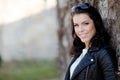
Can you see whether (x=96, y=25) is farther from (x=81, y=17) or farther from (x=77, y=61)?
(x=77, y=61)

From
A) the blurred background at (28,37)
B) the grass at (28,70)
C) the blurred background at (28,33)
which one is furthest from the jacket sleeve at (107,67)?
the blurred background at (28,33)

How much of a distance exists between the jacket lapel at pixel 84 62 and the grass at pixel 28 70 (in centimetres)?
939

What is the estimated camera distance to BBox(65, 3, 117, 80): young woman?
2.75 m

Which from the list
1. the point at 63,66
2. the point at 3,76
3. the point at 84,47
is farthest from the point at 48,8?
the point at 84,47

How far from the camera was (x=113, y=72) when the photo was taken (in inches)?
107

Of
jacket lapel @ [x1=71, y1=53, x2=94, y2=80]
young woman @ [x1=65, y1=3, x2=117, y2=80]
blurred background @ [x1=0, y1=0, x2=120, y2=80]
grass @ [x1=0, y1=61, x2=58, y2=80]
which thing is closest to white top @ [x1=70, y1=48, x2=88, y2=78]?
young woman @ [x1=65, y1=3, x2=117, y2=80]

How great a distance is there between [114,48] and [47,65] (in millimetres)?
11151

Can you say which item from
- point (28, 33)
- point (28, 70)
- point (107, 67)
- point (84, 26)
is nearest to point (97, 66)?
point (107, 67)

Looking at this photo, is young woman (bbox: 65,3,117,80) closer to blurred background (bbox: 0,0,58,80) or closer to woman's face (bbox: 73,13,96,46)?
woman's face (bbox: 73,13,96,46)

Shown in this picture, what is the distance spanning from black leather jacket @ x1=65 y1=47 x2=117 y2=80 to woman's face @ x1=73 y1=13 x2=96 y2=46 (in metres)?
0.09

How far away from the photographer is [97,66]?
277cm

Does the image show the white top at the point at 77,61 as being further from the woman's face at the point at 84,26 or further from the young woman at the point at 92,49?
the woman's face at the point at 84,26

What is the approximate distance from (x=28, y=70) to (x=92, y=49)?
1068 centimetres

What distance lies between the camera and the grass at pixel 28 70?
12.6 m
